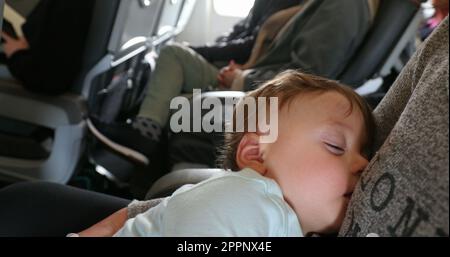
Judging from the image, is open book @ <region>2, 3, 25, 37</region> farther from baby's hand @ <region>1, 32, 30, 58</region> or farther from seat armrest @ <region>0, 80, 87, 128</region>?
seat armrest @ <region>0, 80, 87, 128</region>

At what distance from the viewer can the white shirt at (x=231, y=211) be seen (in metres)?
0.54

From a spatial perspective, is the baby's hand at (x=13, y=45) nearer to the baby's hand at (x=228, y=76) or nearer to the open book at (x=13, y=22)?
the open book at (x=13, y=22)

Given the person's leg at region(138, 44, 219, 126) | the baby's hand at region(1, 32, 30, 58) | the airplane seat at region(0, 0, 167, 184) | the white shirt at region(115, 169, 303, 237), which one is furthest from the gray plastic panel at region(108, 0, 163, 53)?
the white shirt at region(115, 169, 303, 237)

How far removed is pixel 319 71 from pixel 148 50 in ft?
2.65

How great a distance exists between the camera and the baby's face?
0.60m

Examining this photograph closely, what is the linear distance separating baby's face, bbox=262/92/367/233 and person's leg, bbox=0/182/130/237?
37cm

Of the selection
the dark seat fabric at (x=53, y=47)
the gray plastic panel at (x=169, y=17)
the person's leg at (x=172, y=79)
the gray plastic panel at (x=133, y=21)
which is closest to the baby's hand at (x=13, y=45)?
the dark seat fabric at (x=53, y=47)

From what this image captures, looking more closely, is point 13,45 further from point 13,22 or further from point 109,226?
point 109,226

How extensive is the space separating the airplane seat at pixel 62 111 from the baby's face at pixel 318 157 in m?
0.80

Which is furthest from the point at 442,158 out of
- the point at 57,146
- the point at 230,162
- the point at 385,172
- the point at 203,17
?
the point at 203,17

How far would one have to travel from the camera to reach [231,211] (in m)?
0.55

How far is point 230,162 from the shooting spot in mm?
798

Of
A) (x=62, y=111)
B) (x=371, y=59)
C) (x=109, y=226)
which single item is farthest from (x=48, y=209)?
(x=371, y=59)

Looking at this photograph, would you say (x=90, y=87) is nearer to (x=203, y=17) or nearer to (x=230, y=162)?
(x=230, y=162)
